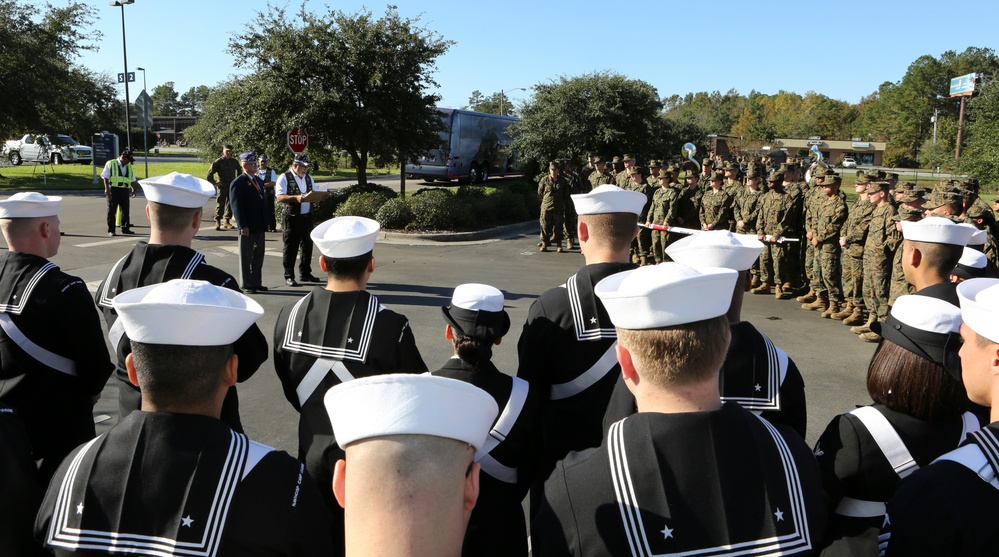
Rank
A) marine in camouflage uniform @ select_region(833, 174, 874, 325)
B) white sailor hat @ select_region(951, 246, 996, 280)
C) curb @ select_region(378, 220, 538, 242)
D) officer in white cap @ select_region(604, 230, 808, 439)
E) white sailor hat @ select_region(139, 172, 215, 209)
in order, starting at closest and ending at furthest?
1. officer in white cap @ select_region(604, 230, 808, 439)
2. white sailor hat @ select_region(139, 172, 215, 209)
3. white sailor hat @ select_region(951, 246, 996, 280)
4. marine in camouflage uniform @ select_region(833, 174, 874, 325)
5. curb @ select_region(378, 220, 538, 242)

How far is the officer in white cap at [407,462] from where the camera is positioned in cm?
141

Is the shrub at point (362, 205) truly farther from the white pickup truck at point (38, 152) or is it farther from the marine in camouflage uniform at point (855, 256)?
the white pickup truck at point (38, 152)

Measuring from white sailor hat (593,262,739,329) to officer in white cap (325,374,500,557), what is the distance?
0.52 metres

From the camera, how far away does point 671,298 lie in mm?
1861

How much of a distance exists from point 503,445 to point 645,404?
1.17 meters

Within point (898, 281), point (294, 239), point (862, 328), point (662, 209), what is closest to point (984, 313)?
point (898, 281)

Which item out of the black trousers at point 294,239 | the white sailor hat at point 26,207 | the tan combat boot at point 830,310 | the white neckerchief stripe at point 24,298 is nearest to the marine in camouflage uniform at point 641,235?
the tan combat boot at point 830,310

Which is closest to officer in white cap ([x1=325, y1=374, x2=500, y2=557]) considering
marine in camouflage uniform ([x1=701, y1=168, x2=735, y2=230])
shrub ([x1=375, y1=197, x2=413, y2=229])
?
marine in camouflage uniform ([x1=701, y1=168, x2=735, y2=230])

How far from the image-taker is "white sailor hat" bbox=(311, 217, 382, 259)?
3596mm

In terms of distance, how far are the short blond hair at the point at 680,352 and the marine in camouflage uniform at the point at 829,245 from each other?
9280 millimetres

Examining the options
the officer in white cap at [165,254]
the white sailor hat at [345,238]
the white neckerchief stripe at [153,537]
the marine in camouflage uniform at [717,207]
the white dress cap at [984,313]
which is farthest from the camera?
the marine in camouflage uniform at [717,207]

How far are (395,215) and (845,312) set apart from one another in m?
10.3

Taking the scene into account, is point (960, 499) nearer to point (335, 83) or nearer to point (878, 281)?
point (878, 281)

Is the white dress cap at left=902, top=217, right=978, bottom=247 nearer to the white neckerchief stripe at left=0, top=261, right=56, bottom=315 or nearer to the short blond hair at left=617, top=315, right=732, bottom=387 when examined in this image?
the short blond hair at left=617, top=315, right=732, bottom=387
